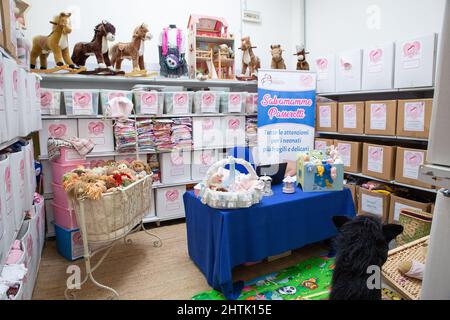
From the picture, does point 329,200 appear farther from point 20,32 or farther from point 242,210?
point 20,32

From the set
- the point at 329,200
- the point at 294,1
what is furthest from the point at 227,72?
the point at 329,200

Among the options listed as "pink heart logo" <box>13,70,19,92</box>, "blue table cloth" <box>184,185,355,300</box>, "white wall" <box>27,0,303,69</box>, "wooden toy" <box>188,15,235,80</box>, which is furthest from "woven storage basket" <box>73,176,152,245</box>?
"white wall" <box>27,0,303,69</box>

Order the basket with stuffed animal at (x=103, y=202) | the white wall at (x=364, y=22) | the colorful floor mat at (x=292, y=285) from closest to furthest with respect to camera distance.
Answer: the basket with stuffed animal at (x=103, y=202)
the colorful floor mat at (x=292, y=285)
the white wall at (x=364, y=22)

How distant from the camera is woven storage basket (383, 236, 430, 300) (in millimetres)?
1035

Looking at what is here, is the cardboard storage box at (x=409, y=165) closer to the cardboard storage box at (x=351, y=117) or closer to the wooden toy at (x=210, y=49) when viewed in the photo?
the cardboard storage box at (x=351, y=117)

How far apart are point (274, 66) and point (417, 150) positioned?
1.94 m

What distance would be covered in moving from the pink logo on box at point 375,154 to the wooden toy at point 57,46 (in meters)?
2.93

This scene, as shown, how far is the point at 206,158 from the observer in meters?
3.49

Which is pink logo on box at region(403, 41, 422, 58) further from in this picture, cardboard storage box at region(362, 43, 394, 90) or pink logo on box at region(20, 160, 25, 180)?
pink logo on box at region(20, 160, 25, 180)

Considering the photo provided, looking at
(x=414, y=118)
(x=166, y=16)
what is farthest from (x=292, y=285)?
(x=166, y=16)

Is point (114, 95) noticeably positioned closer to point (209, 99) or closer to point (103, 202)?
point (209, 99)

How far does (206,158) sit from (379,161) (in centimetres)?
180

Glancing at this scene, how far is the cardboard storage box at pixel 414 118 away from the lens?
8.32ft

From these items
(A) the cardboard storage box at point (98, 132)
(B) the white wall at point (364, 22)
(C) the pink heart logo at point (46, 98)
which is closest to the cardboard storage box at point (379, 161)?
(B) the white wall at point (364, 22)
